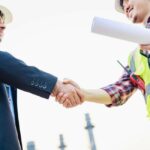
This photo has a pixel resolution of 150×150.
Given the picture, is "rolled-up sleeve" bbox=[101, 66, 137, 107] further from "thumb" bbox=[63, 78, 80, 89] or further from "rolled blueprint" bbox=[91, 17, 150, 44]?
"rolled blueprint" bbox=[91, 17, 150, 44]

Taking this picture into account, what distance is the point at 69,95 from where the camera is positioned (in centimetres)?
326

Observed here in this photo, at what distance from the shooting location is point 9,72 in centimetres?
267

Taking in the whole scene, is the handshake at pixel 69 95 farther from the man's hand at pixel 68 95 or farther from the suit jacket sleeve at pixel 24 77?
the suit jacket sleeve at pixel 24 77

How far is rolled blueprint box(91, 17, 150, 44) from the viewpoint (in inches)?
73.4

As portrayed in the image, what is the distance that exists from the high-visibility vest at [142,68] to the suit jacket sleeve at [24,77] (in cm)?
94

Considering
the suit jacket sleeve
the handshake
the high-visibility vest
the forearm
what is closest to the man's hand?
the handshake

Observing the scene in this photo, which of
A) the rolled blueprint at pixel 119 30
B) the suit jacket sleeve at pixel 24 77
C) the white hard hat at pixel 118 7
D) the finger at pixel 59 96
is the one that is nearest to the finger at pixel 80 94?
the finger at pixel 59 96

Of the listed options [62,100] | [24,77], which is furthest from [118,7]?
[24,77]

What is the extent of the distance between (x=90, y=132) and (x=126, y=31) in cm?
2147

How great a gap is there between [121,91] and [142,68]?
455 mm

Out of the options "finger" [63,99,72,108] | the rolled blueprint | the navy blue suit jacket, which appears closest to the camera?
the rolled blueprint

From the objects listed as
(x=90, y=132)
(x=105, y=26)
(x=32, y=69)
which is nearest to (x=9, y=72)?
(x=32, y=69)

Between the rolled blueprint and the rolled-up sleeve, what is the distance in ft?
5.32

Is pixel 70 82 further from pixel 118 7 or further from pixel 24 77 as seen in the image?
pixel 118 7
